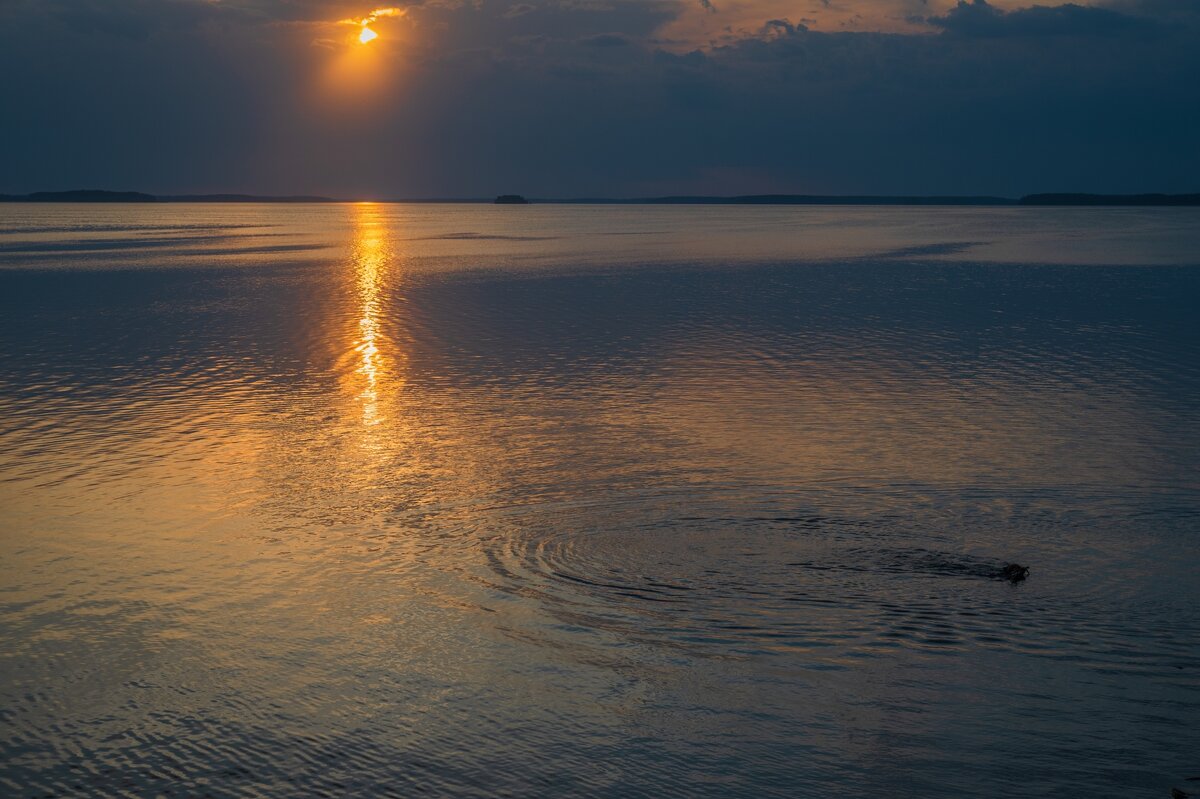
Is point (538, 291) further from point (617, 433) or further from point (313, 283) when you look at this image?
point (617, 433)

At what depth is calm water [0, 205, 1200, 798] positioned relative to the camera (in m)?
8.05

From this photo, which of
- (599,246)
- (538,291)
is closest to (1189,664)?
(538,291)

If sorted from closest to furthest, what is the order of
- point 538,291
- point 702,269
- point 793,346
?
point 793,346 → point 538,291 → point 702,269

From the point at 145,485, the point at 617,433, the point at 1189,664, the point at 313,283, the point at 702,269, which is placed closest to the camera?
the point at 1189,664

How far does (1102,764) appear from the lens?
7781 mm

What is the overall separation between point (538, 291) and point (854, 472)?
96.3ft

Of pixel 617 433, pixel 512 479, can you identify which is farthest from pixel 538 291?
pixel 512 479

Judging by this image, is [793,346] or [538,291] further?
[538,291]

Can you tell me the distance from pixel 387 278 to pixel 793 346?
1093 inches

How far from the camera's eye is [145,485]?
14711mm

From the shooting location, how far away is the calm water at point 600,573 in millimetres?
8047

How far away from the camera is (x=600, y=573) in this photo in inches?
445

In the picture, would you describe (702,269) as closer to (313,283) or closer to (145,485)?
(313,283)

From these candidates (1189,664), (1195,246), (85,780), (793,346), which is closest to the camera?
(85,780)
